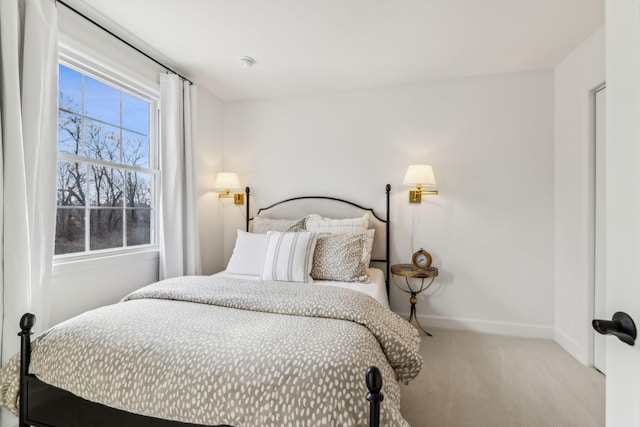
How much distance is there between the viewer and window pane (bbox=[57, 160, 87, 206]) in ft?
6.73

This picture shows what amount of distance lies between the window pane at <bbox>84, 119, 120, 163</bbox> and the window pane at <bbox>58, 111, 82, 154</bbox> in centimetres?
6

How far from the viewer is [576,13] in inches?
79.1

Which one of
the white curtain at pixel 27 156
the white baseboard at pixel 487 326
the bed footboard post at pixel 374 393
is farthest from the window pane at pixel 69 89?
the white baseboard at pixel 487 326

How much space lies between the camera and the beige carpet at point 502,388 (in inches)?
67.2

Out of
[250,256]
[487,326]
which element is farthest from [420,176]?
[250,256]

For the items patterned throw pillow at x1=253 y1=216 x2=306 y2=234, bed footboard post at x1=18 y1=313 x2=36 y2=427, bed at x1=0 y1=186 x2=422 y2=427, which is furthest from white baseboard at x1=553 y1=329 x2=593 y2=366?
bed footboard post at x1=18 y1=313 x2=36 y2=427

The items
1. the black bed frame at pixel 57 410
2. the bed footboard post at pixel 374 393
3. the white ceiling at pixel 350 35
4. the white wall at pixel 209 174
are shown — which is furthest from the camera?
the white wall at pixel 209 174

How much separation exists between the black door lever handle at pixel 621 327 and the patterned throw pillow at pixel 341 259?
1.83m

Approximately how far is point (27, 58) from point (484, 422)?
324 cm

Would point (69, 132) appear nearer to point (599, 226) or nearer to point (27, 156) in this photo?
point (27, 156)

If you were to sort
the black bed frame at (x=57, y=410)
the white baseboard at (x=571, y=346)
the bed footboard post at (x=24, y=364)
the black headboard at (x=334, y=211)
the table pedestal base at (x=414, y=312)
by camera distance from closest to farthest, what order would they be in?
the black bed frame at (x=57, y=410) < the bed footboard post at (x=24, y=364) < the white baseboard at (x=571, y=346) < the table pedestal base at (x=414, y=312) < the black headboard at (x=334, y=211)

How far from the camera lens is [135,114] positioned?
2.63m

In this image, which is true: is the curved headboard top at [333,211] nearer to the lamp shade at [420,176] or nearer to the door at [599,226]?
the lamp shade at [420,176]

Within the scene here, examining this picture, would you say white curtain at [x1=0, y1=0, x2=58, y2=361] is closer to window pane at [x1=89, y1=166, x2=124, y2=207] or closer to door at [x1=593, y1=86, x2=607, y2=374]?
window pane at [x1=89, y1=166, x2=124, y2=207]
